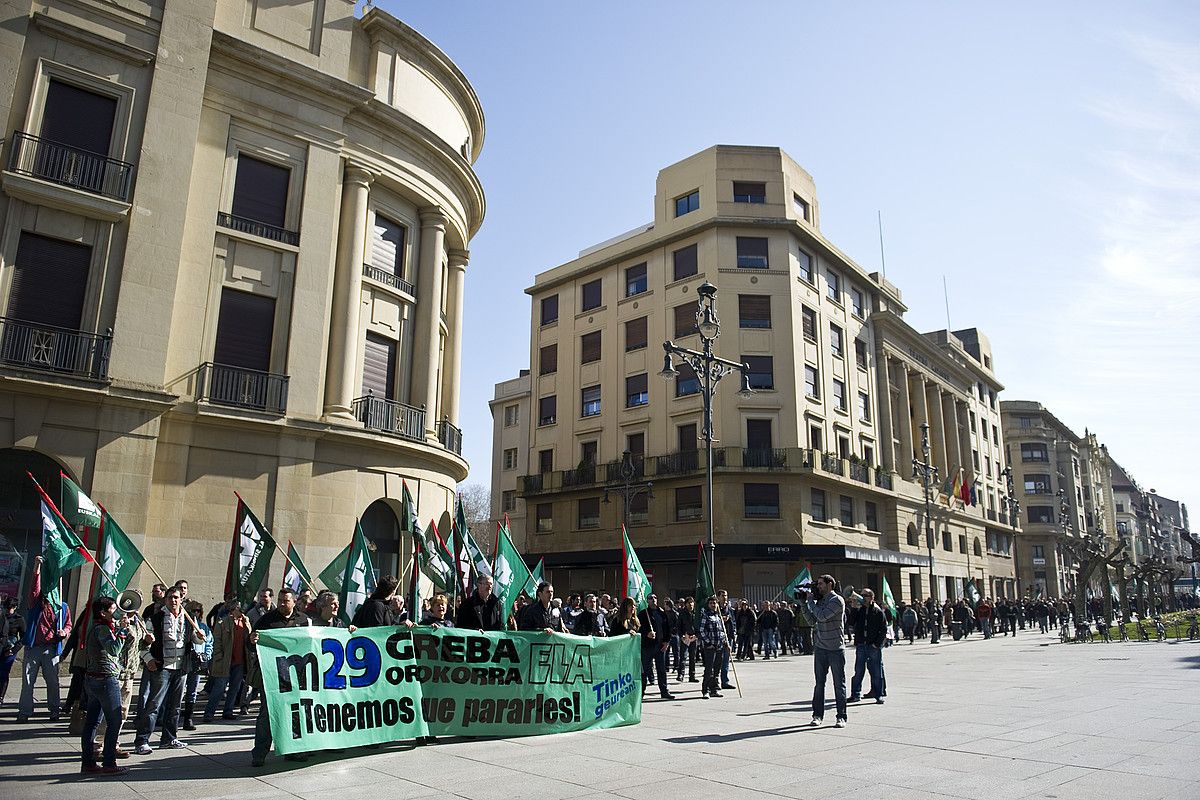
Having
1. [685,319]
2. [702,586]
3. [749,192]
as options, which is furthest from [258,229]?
[749,192]

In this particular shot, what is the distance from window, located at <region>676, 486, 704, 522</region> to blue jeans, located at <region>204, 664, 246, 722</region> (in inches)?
1139

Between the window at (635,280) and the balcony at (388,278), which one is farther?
the window at (635,280)

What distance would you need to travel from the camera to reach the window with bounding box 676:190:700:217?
43753 mm

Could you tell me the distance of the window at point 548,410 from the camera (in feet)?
157

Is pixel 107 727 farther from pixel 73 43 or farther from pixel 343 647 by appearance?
pixel 73 43

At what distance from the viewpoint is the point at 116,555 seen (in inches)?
453

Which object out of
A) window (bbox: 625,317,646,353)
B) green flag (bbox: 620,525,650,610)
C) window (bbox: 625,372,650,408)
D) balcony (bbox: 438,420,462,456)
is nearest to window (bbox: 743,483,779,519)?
window (bbox: 625,372,650,408)

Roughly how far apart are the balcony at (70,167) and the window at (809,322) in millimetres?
31903

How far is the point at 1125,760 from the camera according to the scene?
26.4ft

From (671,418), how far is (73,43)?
29.3 metres

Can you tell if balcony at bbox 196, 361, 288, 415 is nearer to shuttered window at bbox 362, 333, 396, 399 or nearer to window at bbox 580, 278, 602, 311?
shuttered window at bbox 362, 333, 396, 399

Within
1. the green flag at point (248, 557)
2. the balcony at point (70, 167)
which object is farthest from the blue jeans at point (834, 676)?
the balcony at point (70, 167)

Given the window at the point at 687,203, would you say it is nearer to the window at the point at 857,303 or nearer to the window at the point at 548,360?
the window at the point at 548,360

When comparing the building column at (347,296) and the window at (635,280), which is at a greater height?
the window at (635,280)
